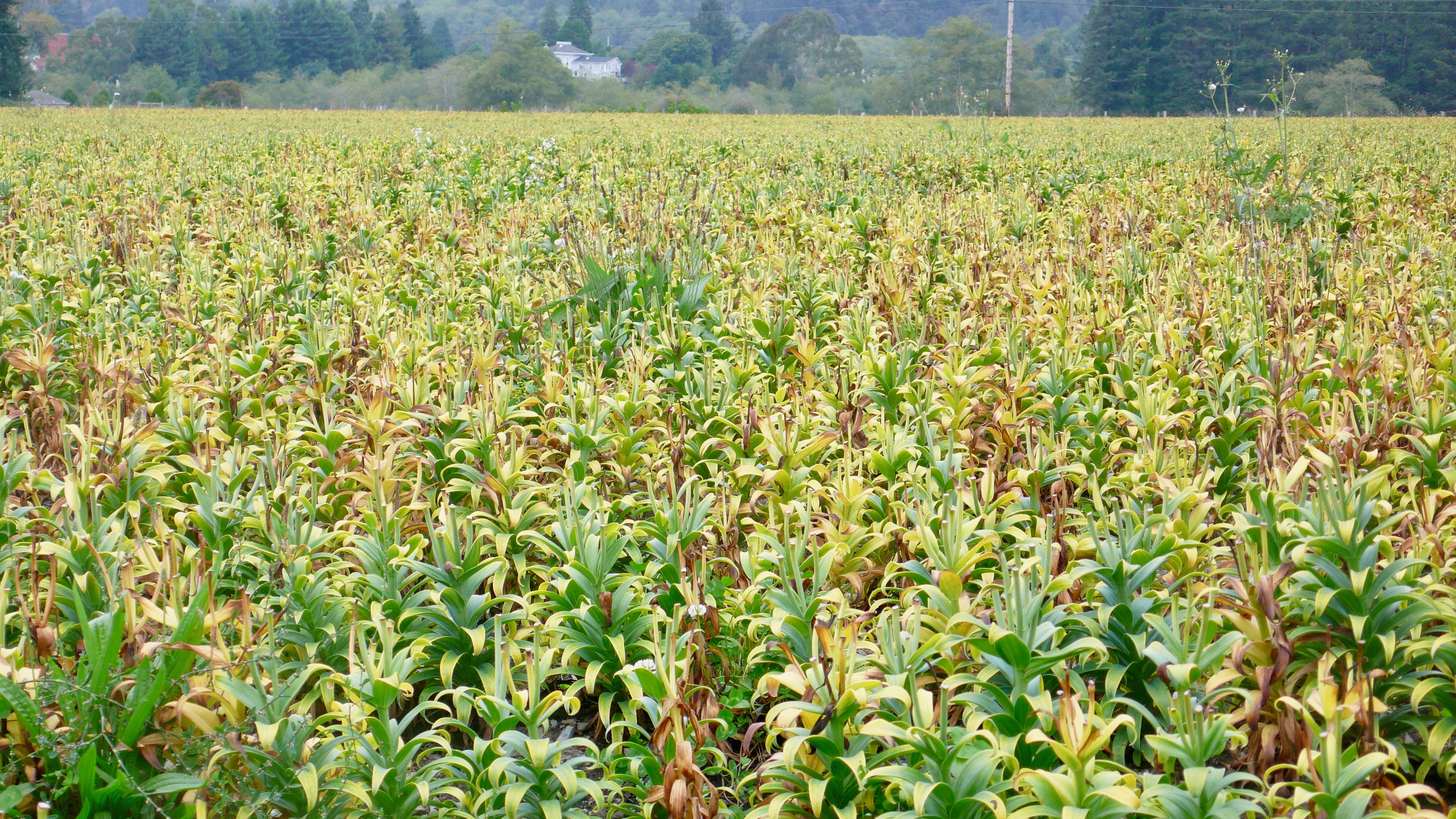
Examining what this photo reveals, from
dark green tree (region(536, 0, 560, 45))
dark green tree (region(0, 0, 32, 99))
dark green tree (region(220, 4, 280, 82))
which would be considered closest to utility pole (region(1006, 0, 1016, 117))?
dark green tree (region(0, 0, 32, 99))

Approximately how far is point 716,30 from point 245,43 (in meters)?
50.7

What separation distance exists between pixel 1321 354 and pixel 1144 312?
38.4 inches

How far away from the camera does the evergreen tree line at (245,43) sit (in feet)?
286

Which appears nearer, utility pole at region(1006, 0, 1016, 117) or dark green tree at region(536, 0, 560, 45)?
utility pole at region(1006, 0, 1016, 117)

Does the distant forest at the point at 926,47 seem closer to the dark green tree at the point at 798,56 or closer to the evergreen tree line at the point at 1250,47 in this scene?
the evergreen tree line at the point at 1250,47

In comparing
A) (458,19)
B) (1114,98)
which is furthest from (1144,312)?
(458,19)

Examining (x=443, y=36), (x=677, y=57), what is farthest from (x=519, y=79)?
(x=443, y=36)

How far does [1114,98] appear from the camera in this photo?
60.6 meters

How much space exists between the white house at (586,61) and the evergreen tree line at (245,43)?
2461cm

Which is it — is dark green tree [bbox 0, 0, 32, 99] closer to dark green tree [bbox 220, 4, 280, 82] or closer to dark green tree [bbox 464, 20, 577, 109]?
dark green tree [bbox 464, 20, 577, 109]

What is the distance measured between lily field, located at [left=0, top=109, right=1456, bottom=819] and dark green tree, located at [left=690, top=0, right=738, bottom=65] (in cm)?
11179

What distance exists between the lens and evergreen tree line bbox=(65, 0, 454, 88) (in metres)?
87.2

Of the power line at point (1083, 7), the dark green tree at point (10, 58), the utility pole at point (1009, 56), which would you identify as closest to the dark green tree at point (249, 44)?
the dark green tree at point (10, 58)

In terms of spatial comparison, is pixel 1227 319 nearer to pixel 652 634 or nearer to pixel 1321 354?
pixel 1321 354
